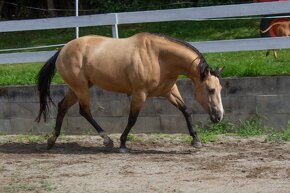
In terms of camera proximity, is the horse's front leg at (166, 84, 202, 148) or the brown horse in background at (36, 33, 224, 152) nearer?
the brown horse in background at (36, 33, 224, 152)

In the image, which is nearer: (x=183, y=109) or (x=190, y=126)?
(x=190, y=126)

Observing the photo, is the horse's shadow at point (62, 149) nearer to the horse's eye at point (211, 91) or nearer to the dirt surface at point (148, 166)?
the dirt surface at point (148, 166)

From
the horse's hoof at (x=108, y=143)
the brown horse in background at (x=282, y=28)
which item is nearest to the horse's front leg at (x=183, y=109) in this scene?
the horse's hoof at (x=108, y=143)

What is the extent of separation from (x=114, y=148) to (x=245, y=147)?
76.7 inches

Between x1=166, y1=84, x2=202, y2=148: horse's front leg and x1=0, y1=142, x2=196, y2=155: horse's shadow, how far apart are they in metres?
0.38


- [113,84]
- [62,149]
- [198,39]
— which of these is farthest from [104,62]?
[198,39]

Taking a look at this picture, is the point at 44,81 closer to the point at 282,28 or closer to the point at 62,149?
the point at 62,149

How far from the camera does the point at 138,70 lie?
9859 mm

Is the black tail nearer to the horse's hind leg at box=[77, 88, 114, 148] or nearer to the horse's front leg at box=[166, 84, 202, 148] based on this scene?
the horse's hind leg at box=[77, 88, 114, 148]

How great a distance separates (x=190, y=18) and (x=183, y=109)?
2167 mm

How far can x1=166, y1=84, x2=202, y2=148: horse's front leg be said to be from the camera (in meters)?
10.1

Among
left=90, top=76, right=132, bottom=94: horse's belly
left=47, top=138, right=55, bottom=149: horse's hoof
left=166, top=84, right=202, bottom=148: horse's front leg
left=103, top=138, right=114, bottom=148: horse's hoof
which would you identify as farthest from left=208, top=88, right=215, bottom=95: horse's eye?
left=47, top=138, right=55, bottom=149: horse's hoof

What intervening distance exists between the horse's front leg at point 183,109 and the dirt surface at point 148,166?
135mm

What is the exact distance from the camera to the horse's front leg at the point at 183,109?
10070 millimetres
